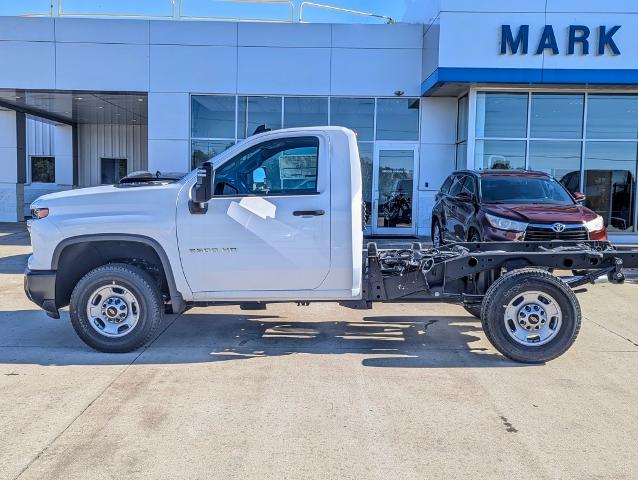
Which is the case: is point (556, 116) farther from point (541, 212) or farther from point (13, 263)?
point (13, 263)

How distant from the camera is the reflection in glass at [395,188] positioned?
17078 millimetres

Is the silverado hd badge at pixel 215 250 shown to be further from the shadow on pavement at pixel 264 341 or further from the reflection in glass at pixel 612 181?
the reflection in glass at pixel 612 181

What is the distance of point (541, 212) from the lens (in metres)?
8.58

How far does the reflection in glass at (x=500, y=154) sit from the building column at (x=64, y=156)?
1924 centimetres

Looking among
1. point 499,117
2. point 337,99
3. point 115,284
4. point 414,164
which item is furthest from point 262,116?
point 115,284

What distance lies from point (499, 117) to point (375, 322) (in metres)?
9.69

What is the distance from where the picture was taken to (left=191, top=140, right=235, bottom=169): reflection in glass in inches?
661

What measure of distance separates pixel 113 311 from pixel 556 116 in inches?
514

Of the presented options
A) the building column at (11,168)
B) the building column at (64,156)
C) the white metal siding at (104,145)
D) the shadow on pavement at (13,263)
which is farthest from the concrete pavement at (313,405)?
the white metal siding at (104,145)

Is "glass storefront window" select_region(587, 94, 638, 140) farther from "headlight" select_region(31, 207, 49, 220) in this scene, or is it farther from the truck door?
"headlight" select_region(31, 207, 49, 220)

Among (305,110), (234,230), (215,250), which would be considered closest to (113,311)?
(215,250)

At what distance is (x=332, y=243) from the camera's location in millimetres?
5758

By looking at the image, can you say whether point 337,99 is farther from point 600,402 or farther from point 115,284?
point 600,402

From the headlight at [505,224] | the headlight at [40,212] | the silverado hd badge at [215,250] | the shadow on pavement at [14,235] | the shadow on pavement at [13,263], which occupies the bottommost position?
the shadow on pavement at [13,263]
